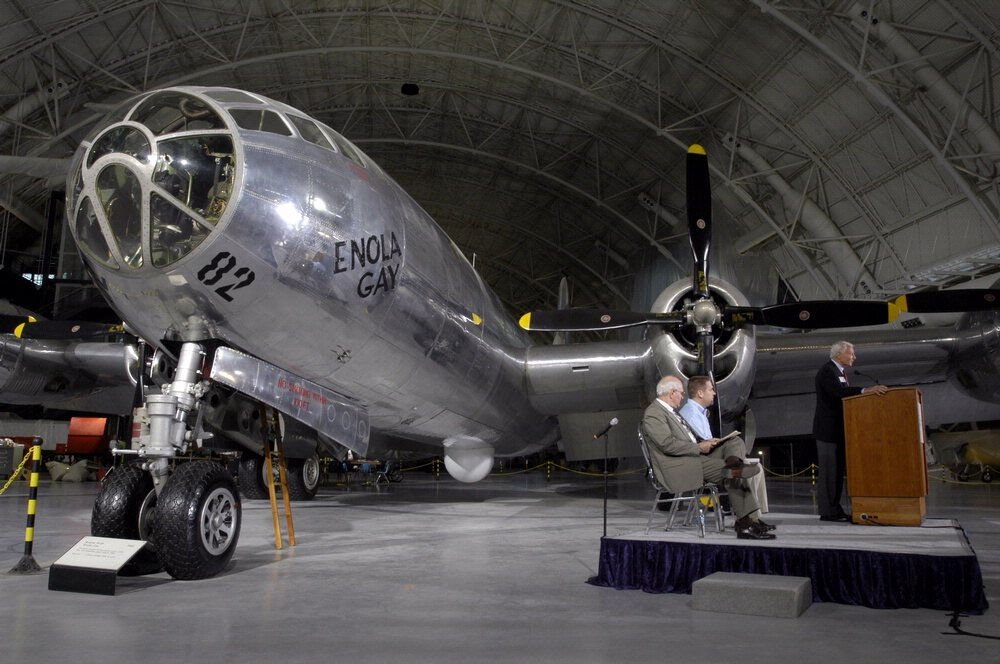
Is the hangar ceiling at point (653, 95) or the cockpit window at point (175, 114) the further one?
the hangar ceiling at point (653, 95)

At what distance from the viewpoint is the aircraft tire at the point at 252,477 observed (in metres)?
13.3

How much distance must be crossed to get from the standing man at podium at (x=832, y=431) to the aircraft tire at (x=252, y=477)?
31.5 ft

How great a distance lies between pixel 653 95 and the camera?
77.2 feet

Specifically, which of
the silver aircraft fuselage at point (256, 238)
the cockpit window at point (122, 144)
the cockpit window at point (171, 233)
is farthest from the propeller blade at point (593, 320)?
the cockpit window at point (122, 144)

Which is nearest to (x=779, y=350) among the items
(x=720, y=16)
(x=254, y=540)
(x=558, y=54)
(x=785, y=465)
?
(x=254, y=540)

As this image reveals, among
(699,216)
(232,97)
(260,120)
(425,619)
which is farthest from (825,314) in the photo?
(425,619)

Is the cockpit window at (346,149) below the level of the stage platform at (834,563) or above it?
above

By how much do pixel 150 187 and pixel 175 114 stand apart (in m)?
0.72

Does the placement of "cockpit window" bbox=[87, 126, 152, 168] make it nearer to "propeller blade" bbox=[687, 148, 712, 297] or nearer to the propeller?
the propeller

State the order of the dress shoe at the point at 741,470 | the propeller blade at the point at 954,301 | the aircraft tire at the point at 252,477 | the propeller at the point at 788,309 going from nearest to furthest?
the dress shoe at the point at 741,470 → the propeller at the point at 788,309 → the propeller blade at the point at 954,301 → the aircraft tire at the point at 252,477

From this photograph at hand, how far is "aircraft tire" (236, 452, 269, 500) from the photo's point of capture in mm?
13320

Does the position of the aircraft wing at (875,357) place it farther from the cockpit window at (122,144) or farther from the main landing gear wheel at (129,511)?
the cockpit window at (122,144)

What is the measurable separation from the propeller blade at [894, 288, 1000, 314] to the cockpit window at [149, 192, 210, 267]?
9.25m

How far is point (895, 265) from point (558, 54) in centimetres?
1157
